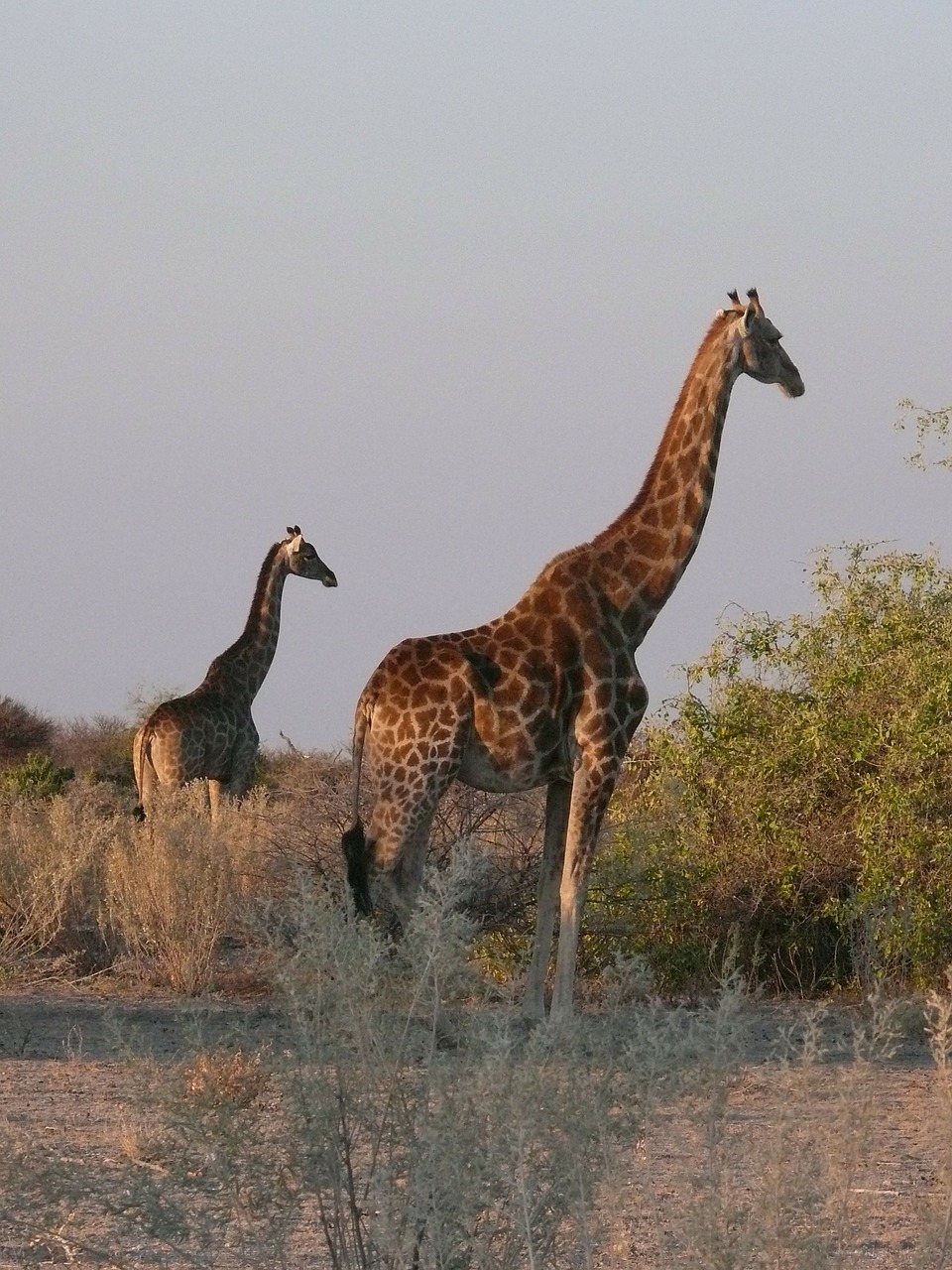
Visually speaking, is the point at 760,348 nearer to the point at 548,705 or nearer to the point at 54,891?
the point at 548,705

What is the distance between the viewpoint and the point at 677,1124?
6.91 meters

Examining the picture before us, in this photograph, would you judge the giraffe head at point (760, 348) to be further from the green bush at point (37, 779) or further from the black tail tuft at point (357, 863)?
the green bush at point (37, 779)

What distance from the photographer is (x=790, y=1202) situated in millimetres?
4078

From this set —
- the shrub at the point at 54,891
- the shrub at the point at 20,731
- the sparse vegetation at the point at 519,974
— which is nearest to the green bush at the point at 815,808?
the sparse vegetation at the point at 519,974

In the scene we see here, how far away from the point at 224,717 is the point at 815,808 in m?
6.29

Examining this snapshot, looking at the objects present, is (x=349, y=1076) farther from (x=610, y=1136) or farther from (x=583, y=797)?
(x=583, y=797)

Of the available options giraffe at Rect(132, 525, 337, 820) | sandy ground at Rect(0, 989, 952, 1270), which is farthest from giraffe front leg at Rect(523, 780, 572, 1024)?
giraffe at Rect(132, 525, 337, 820)

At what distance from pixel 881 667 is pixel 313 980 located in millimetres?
6340

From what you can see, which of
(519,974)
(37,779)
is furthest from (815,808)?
(37,779)

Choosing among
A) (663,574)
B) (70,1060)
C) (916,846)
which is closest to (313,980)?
(70,1060)

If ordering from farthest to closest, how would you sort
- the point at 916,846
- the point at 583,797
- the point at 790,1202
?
the point at 916,846 → the point at 583,797 → the point at 790,1202

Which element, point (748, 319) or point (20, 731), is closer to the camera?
point (748, 319)

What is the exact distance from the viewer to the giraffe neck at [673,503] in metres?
9.58

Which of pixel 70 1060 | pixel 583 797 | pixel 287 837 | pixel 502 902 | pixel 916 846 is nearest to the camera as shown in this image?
pixel 70 1060
